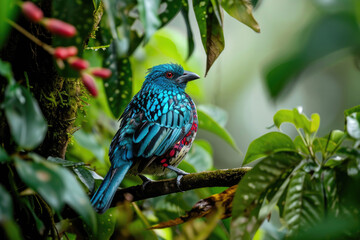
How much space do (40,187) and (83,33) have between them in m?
0.72

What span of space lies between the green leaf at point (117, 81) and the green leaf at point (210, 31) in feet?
1.23

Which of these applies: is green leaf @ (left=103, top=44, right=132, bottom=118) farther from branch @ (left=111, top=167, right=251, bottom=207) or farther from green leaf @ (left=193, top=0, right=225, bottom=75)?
branch @ (left=111, top=167, right=251, bottom=207)

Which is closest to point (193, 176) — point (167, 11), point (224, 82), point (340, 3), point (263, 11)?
point (167, 11)

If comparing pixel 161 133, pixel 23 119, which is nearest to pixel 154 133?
pixel 161 133

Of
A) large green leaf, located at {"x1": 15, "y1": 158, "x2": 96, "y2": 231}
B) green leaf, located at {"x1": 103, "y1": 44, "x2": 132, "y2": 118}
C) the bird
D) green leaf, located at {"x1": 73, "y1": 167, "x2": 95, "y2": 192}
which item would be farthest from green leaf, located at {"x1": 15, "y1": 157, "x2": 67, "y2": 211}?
the bird

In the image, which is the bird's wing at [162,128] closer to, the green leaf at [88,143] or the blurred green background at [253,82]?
the green leaf at [88,143]

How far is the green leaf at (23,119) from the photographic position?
1267 mm

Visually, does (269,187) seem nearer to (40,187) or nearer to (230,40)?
(40,187)

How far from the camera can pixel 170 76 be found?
13.0 ft

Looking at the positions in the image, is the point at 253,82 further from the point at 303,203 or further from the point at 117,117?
the point at 303,203

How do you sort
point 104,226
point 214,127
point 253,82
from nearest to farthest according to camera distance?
point 104,226, point 214,127, point 253,82

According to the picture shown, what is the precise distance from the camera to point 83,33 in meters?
1.74

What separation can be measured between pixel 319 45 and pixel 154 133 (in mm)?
2340

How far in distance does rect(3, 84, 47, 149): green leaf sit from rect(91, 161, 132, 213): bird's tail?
42.9 inches
